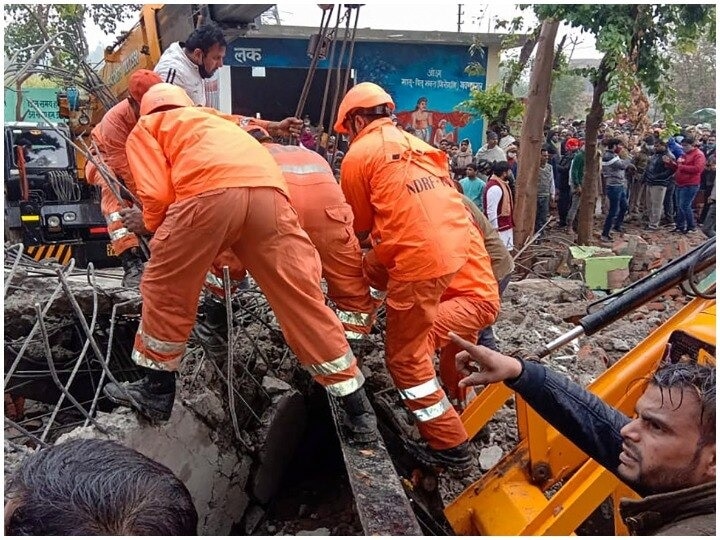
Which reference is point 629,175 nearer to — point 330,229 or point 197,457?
point 330,229

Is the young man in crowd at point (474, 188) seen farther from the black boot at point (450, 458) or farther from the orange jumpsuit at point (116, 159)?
the black boot at point (450, 458)

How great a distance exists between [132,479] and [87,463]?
0.09 meters

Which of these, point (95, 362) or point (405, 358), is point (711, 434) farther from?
point (95, 362)

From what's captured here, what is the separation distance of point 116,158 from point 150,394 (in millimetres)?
2047

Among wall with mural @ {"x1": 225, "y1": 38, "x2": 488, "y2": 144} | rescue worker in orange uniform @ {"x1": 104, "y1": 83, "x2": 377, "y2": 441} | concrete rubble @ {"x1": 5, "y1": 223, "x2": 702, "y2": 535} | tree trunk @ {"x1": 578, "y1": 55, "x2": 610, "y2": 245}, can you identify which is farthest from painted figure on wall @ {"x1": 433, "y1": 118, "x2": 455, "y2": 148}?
rescue worker in orange uniform @ {"x1": 104, "y1": 83, "x2": 377, "y2": 441}

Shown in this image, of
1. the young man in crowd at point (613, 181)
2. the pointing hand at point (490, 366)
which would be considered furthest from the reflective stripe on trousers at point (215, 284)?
the young man in crowd at point (613, 181)

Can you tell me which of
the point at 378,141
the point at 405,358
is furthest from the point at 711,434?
the point at 378,141

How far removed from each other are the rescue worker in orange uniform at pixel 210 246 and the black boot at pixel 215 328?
2.33ft

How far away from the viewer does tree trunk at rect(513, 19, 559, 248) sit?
24.9 feet

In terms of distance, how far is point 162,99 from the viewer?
2.79m

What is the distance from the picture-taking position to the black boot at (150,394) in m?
2.65

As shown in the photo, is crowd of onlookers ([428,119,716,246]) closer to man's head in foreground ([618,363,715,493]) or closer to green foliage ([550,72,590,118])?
man's head in foreground ([618,363,715,493])

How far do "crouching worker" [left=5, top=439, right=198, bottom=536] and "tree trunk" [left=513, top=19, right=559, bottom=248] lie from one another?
7.18m

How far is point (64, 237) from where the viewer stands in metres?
7.08
